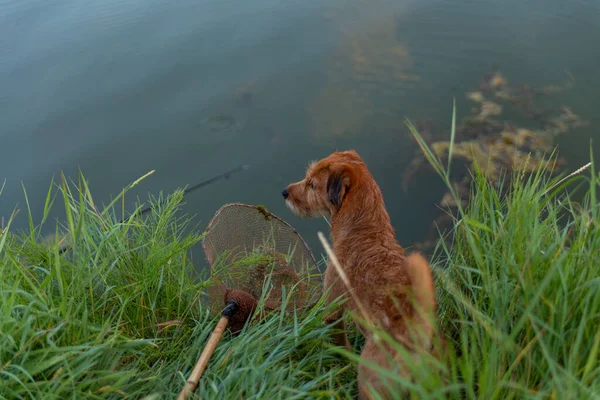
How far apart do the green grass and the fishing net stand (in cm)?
38

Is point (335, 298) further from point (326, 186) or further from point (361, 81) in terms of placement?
point (361, 81)

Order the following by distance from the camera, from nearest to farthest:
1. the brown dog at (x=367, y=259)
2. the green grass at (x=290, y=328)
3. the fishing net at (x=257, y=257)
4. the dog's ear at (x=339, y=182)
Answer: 1. the green grass at (x=290, y=328)
2. the brown dog at (x=367, y=259)
3. the dog's ear at (x=339, y=182)
4. the fishing net at (x=257, y=257)

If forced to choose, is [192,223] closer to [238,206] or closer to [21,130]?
[238,206]

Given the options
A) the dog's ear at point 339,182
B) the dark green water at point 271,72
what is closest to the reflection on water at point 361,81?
the dark green water at point 271,72

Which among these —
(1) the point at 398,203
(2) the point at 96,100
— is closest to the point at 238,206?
(1) the point at 398,203

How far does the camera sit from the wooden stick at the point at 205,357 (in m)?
2.09

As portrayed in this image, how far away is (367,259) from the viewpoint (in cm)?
249

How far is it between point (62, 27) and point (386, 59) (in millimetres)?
7286

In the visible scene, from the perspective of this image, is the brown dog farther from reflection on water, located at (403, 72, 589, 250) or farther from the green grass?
reflection on water, located at (403, 72, 589, 250)

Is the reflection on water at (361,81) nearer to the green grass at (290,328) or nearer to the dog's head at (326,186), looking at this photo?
the dog's head at (326,186)

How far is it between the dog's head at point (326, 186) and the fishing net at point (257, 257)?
510 mm

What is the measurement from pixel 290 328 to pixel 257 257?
3.17ft

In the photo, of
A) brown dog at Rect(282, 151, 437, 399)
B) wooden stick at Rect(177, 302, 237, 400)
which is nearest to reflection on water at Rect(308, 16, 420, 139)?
brown dog at Rect(282, 151, 437, 399)

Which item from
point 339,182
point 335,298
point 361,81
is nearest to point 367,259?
point 335,298
